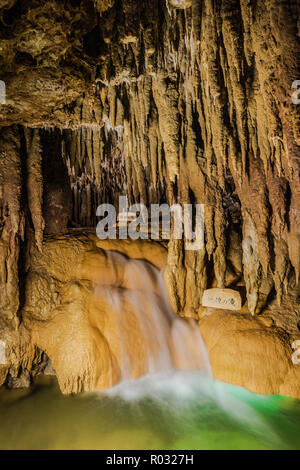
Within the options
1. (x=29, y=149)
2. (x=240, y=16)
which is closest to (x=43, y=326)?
(x=29, y=149)

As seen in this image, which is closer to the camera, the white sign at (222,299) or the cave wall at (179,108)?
the cave wall at (179,108)

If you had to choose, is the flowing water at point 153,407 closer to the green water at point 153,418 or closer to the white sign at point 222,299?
the green water at point 153,418

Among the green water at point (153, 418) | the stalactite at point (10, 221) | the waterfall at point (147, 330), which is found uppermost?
the stalactite at point (10, 221)

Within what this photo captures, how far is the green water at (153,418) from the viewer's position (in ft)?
10.9

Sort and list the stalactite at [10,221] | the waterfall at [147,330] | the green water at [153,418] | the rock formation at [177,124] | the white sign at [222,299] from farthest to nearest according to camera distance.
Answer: the white sign at [222,299]
the stalactite at [10,221]
the waterfall at [147,330]
the rock formation at [177,124]
the green water at [153,418]

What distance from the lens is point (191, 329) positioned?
17.1 feet

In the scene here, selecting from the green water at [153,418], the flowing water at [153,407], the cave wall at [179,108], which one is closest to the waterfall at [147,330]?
the flowing water at [153,407]

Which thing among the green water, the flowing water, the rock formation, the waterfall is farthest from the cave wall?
the green water

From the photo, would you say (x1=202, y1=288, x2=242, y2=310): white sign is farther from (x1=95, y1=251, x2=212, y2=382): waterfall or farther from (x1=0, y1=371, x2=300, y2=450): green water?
(x1=0, y1=371, x2=300, y2=450): green water

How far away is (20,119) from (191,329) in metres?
5.02

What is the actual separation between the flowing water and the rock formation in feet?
1.13

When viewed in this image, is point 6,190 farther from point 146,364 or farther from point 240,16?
point 240,16

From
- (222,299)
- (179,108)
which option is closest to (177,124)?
(179,108)

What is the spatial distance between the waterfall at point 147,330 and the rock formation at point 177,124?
27 centimetres
